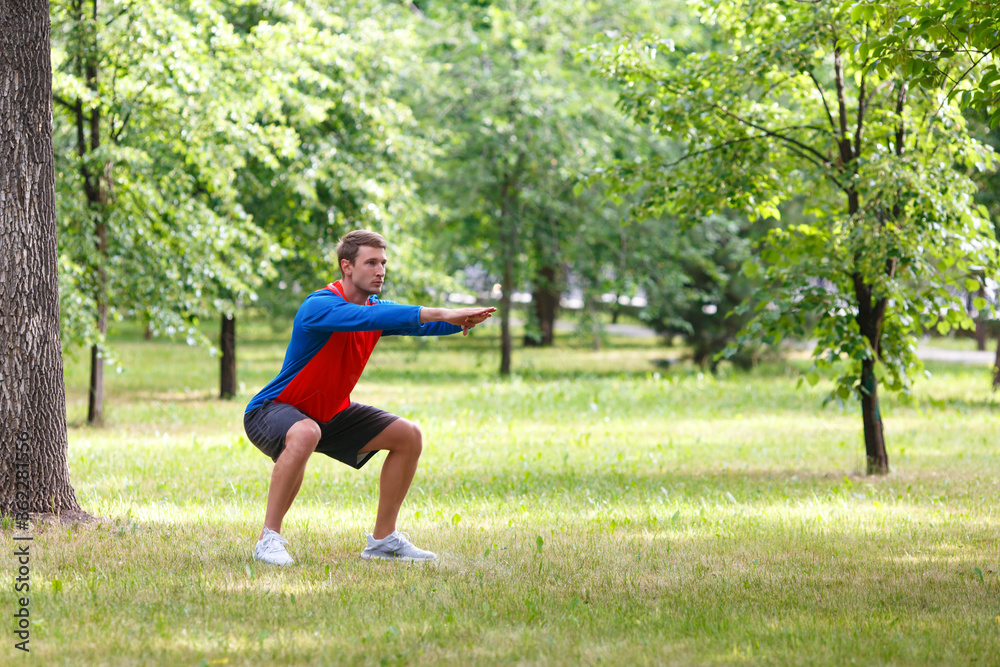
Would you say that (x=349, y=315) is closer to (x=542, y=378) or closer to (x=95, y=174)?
(x=95, y=174)

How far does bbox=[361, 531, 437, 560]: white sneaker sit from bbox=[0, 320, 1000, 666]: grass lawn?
0.13 m

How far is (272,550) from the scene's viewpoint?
17.5 feet

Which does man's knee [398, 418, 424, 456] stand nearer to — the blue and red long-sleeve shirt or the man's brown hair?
the blue and red long-sleeve shirt

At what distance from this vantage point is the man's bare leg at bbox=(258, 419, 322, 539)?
16.7 ft

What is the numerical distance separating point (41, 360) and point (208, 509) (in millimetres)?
1626

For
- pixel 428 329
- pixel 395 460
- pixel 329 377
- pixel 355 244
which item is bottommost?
pixel 395 460

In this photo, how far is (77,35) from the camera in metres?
11.0

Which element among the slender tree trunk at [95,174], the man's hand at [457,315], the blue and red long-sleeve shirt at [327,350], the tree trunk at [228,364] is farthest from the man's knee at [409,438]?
the tree trunk at [228,364]

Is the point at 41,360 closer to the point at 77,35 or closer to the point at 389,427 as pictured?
the point at 389,427

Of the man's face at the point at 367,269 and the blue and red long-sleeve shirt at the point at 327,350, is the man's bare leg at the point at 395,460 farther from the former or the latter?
the man's face at the point at 367,269

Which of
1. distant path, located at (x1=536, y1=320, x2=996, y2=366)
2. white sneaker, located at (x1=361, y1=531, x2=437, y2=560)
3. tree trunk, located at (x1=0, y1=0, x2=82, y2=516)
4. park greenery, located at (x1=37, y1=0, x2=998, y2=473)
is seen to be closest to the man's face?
white sneaker, located at (x1=361, y1=531, x2=437, y2=560)

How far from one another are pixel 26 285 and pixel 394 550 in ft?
9.35

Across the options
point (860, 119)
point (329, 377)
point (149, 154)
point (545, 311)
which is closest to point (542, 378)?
point (545, 311)

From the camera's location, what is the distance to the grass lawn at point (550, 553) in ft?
13.6
